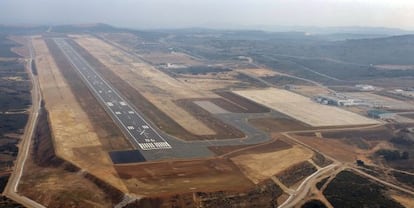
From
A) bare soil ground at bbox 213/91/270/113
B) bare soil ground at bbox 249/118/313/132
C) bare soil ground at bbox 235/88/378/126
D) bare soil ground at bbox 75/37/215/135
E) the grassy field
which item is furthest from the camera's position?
bare soil ground at bbox 213/91/270/113

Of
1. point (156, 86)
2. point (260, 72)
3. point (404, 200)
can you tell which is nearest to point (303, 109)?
point (156, 86)

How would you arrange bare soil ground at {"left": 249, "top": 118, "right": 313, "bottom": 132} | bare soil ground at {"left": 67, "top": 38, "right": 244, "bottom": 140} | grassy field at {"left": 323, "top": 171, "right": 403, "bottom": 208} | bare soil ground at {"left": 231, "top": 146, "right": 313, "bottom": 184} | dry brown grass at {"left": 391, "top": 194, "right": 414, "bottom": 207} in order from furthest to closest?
bare soil ground at {"left": 249, "top": 118, "right": 313, "bottom": 132} → bare soil ground at {"left": 67, "top": 38, "right": 244, "bottom": 140} → bare soil ground at {"left": 231, "top": 146, "right": 313, "bottom": 184} → dry brown grass at {"left": 391, "top": 194, "right": 414, "bottom": 207} → grassy field at {"left": 323, "top": 171, "right": 403, "bottom": 208}

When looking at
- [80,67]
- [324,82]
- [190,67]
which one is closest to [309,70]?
[324,82]

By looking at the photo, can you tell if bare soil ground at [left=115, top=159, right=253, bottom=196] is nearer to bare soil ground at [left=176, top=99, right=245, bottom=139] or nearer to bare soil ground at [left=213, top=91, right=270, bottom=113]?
bare soil ground at [left=176, top=99, right=245, bottom=139]

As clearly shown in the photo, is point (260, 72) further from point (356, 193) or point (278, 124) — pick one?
point (356, 193)

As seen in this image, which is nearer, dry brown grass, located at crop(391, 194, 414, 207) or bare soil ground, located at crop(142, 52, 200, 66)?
dry brown grass, located at crop(391, 194, 414, 207)

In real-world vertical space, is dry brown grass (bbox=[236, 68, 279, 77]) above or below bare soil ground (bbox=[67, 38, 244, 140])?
below

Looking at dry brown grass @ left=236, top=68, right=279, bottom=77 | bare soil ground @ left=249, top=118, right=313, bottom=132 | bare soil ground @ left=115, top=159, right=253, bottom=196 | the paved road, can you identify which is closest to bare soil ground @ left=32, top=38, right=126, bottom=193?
bare soil ground @ left=115, top=159, right=253, bottom=196
